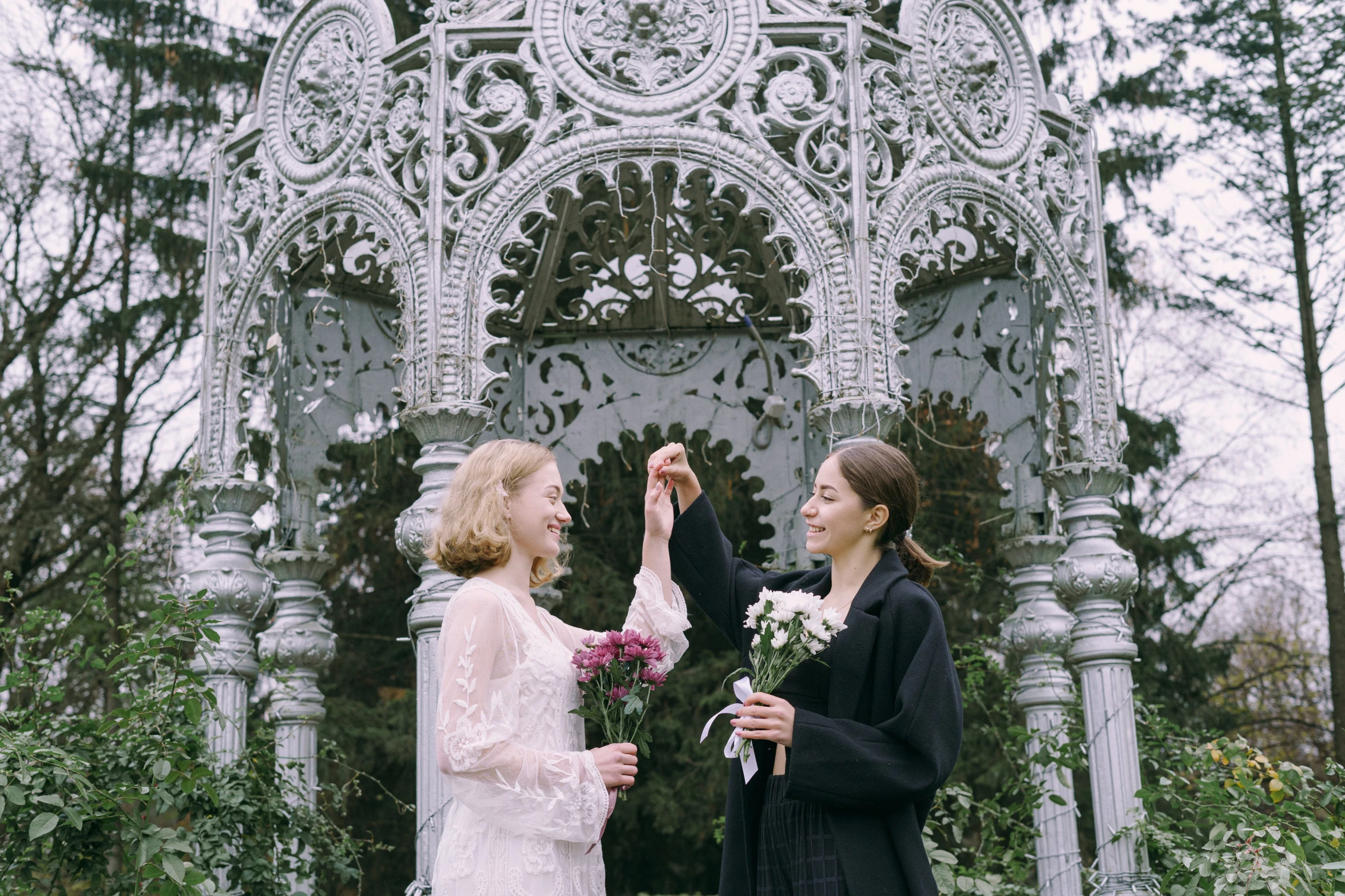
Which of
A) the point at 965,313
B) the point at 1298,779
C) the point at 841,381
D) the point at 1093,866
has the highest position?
the point at 965,313

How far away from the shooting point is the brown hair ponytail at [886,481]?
9.95 ft

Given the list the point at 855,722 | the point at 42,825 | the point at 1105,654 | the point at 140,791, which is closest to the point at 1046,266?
the point at 1105,654

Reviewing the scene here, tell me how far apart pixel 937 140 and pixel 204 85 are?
8.36 m

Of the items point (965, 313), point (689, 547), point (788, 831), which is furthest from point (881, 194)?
point (788, 831)

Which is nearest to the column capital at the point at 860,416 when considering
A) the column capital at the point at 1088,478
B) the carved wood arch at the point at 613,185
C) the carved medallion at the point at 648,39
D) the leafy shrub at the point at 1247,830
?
the carved wood arch at the point at 613,185

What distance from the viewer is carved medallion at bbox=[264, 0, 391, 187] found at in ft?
18.4

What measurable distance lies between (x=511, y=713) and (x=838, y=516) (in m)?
0.82

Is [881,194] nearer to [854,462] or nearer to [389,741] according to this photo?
[854,462]

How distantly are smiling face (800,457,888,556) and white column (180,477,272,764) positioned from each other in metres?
3.34

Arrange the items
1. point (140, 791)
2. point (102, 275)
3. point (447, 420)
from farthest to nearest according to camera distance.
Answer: point (102, 275), point (447, 420), point (140, 791)

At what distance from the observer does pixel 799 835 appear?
286 centimetres

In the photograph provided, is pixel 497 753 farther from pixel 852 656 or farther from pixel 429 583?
pixel 429 583

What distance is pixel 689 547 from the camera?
3.33 m

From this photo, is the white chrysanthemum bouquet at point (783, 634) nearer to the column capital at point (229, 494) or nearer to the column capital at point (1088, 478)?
the column capital at point (1088, 478)
